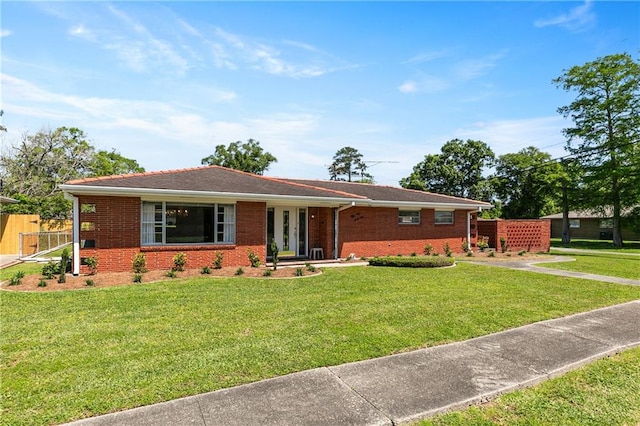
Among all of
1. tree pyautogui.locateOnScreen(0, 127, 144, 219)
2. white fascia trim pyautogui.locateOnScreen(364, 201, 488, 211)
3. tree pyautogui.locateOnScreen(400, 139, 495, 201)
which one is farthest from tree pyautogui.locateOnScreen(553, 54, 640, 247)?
tree pyautogui.locateOnScreen(0, 127, 144, 219)

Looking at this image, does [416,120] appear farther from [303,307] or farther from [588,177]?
[588,177]

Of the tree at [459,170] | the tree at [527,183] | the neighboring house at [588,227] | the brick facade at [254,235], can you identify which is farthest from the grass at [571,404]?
the neighboring house at [588,227]

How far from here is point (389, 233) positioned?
16.3 m

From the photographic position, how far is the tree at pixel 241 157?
152ft

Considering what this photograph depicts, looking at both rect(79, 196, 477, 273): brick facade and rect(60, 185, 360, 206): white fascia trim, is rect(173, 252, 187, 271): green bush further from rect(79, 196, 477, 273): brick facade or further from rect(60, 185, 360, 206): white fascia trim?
rect(60, 185, 360, 206): white fascia trim

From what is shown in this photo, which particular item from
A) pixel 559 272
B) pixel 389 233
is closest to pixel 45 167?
pixel 389 233

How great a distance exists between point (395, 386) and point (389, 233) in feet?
42.2

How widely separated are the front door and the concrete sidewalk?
10578 mm

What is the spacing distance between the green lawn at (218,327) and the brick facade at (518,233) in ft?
31.9

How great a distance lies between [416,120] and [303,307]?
14.2 m

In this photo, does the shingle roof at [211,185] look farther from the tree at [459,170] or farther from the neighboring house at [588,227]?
the neighboring house at [588,227]

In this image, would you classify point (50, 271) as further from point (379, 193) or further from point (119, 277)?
point (379, 193)

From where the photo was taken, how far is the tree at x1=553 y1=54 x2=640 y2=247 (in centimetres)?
2745

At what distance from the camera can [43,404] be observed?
332cm
